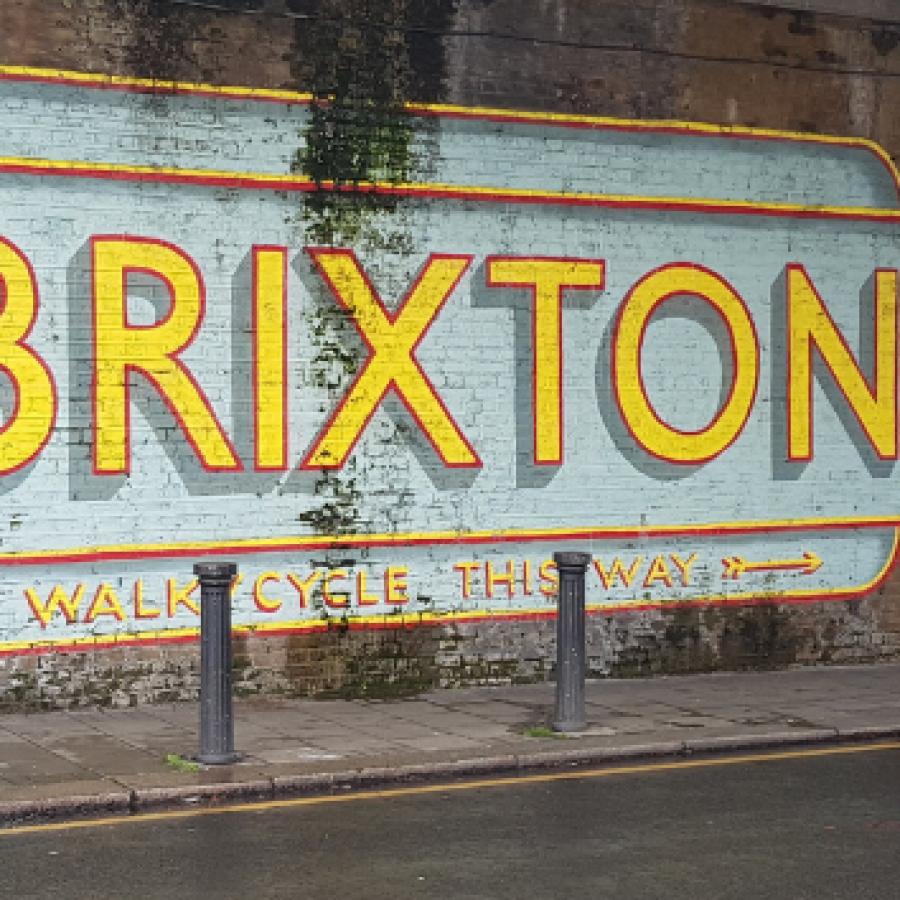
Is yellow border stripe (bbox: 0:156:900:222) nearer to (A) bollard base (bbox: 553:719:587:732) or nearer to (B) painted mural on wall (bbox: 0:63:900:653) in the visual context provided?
(B) painted mural on wall (bbox: 0:63:900:653)

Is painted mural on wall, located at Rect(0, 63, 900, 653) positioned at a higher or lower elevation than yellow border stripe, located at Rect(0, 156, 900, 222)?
lower

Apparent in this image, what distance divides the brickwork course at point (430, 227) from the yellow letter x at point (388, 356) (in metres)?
0.11

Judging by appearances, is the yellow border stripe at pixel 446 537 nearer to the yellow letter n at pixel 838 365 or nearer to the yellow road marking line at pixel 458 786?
the yellow letter n at pixel 838 365

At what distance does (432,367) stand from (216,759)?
375 cm

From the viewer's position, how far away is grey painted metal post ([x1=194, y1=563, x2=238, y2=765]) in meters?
9.91

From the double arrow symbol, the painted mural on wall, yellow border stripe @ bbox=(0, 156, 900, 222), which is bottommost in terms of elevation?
the double arrow symbol

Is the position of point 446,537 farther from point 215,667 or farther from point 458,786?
point 458,786

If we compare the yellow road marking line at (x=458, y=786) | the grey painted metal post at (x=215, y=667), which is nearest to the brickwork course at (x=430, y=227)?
the grey painted metal post at (x=215, y=667)

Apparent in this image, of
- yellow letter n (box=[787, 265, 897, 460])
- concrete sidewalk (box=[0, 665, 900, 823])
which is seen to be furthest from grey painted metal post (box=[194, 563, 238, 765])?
yellow letter n (box=[787, 265, 897, 460])

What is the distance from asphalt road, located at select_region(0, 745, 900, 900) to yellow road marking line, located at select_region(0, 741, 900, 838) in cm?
3

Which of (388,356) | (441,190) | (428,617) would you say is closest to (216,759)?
(428,617)

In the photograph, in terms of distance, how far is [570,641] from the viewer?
36.0ft

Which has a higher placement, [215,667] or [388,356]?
[388,356]

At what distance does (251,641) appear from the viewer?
39.8 ft
